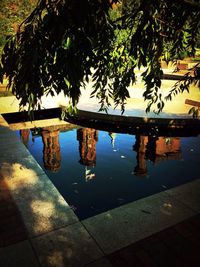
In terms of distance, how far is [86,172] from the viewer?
24.5ft

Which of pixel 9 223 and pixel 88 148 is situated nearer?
pixel 9 223

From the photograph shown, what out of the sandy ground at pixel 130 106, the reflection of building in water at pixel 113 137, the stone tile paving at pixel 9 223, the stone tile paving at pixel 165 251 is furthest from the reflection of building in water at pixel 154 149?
the stone tile paving at pixel 9 223

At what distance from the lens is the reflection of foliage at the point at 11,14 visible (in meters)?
19.7

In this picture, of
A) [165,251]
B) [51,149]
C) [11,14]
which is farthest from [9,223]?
[11,14]

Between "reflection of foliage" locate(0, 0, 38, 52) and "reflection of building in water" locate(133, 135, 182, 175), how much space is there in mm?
13866

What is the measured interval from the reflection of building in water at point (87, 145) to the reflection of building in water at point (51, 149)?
763 mm

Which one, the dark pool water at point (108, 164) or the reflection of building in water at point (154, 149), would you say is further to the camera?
the reflection of building in water at point (154, 149)

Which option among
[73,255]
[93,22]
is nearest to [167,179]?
[73,255]

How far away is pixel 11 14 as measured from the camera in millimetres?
21672

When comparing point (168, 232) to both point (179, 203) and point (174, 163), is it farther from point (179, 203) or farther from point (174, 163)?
point (174, 163)

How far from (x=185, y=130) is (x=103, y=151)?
3796 millimetres

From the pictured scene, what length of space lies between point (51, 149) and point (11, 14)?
17.2 meters

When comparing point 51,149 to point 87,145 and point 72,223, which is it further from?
point 72,223

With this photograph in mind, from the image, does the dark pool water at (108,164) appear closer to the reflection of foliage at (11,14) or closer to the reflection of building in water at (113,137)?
the reflection of building in water at (113,137)
